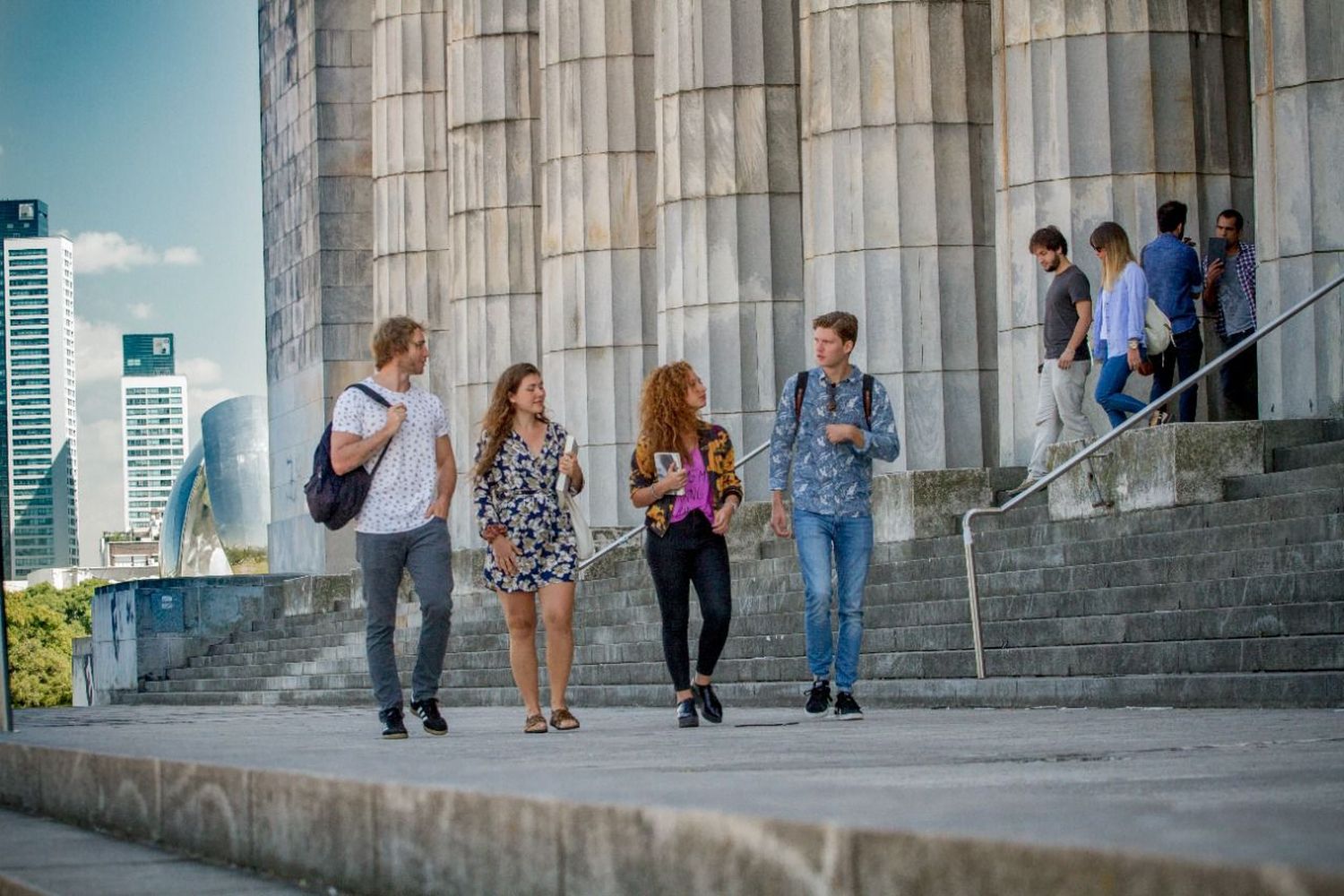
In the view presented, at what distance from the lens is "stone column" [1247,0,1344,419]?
52.6ft

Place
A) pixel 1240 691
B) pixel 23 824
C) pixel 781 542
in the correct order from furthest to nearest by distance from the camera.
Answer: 1. pixel 781 542
2. pixel 1240 691
3. pixel 23 824

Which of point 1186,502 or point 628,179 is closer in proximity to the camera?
point 1186,502

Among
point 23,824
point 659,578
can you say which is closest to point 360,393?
point 659,578

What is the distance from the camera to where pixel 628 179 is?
26.8m

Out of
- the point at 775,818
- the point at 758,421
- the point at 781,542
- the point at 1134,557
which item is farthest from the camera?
the point at 758,421

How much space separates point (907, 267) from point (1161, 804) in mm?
16312

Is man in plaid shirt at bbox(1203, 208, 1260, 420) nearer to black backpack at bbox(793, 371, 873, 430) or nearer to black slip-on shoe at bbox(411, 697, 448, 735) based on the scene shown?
black backpack at bbox(793, 371, 873, 430)

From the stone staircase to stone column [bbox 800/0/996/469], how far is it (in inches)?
73.8

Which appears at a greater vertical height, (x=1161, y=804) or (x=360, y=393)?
(x=360, y=393)

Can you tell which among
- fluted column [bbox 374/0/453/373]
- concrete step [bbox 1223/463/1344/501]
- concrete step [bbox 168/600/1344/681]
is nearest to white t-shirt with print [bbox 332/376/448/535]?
concrete step [bbox 168/600/1344/681]

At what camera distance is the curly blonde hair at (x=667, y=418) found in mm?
11555

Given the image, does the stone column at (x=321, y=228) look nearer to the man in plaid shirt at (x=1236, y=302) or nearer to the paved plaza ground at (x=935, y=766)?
the man in plaid shirt at (x=1236, y=302)

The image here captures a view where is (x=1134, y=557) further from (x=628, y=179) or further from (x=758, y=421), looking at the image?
(x=628, y=179)

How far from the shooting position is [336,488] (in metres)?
11.2
